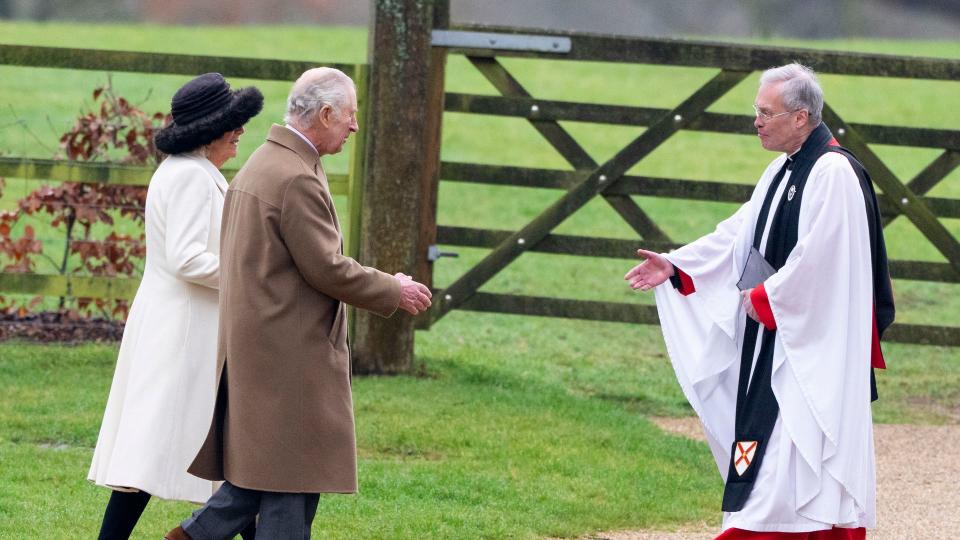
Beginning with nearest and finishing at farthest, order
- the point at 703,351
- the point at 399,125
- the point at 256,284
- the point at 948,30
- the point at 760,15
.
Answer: the point at 256,284 < the point at 703,351 < the point at 399,125 < the point at 760,15 < the point at 948,30

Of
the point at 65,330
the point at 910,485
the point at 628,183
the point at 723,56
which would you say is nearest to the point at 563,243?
the point at 628,183

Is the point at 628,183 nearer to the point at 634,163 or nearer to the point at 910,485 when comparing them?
the point at 634,163

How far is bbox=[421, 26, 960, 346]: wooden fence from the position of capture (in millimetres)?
8508

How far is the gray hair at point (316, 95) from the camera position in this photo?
4535 mm

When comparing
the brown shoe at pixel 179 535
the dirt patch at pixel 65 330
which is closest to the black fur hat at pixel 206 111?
the brown shoe at pixel 179 535

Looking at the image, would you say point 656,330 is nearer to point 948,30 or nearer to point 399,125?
point 399,125

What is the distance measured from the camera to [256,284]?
14.6ft

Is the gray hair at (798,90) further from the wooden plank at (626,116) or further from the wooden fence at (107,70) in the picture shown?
the wooden fence at (107,70)

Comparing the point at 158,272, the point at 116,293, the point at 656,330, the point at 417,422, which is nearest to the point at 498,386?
the point at 417,422

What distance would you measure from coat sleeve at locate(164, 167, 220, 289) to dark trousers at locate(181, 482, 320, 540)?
76 cm

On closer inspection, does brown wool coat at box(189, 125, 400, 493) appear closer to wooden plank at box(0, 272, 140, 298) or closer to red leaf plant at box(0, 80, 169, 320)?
wooden plank at box(0, 272, 140, 298)

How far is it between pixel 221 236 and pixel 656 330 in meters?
7.19

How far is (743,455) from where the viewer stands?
529 cm

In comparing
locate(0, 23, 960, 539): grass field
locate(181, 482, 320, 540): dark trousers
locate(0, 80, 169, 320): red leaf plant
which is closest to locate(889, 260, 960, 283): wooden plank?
locate(0, 23, 960, 539): grass field
